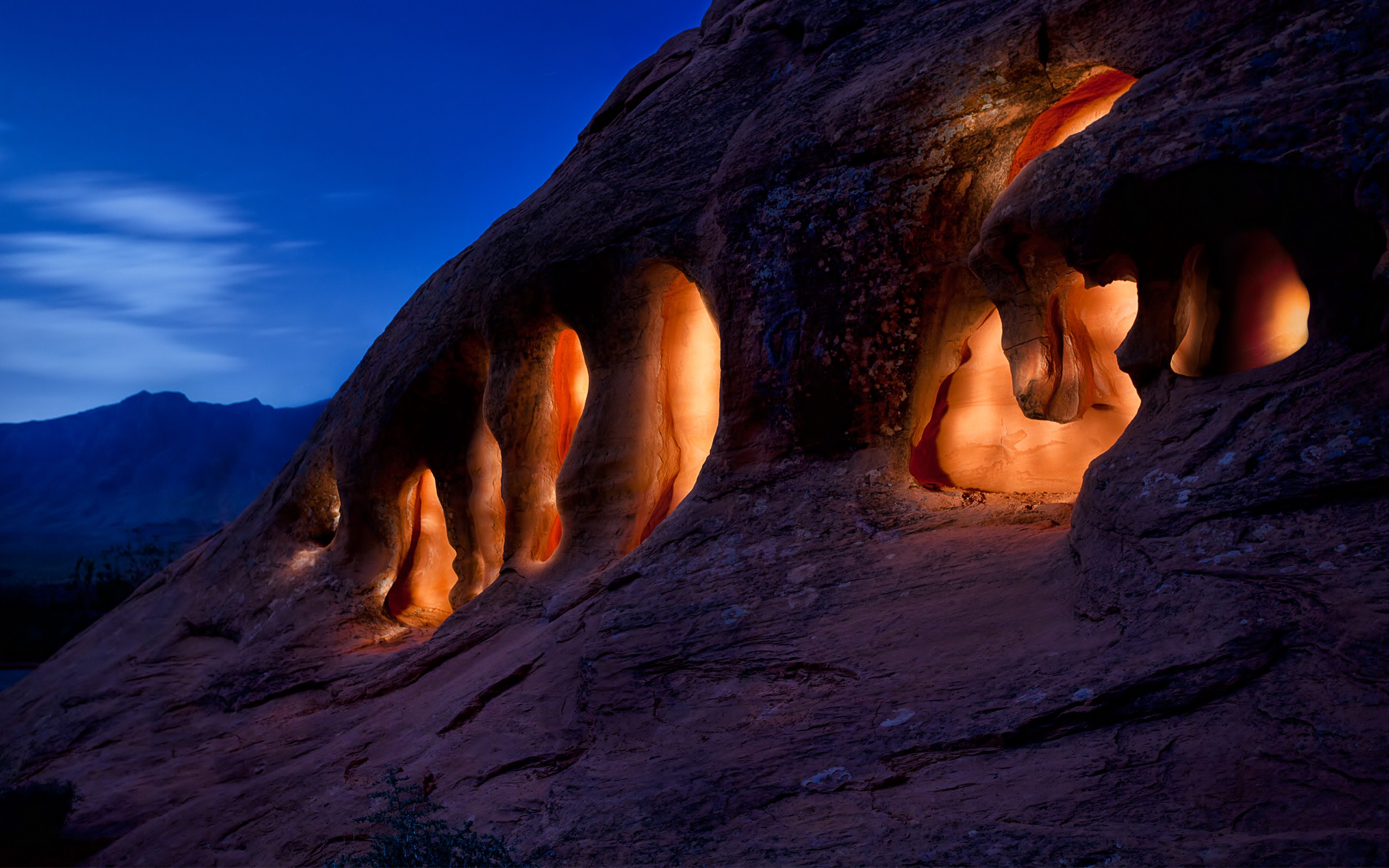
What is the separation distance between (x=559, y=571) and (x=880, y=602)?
145 inches

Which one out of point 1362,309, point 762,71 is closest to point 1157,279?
point 1362,309

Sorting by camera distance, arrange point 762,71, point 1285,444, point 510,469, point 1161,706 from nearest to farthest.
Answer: point 1161,706 < point 1285,444 < point 762,71 < point 510,469

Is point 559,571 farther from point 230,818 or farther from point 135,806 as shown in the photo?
point 135,806

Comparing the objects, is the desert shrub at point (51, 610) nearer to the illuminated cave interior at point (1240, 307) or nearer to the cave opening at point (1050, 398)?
the cave opening at point (1050, 398)

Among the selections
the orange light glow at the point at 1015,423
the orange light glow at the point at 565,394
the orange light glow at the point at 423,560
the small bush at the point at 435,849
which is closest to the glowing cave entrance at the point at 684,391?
the orange light glow at the point at 565,394

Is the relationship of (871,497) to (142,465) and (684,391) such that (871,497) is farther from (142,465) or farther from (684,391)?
(142,465)

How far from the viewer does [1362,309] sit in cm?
375

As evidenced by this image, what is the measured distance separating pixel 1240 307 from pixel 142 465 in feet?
251

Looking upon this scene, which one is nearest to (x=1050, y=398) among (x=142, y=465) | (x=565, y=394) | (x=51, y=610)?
(x=565, y=394)

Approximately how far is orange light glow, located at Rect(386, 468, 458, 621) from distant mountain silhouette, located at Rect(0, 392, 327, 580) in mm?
48499

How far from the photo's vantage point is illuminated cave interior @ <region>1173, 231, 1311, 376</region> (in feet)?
13.9

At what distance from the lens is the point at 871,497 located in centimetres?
575

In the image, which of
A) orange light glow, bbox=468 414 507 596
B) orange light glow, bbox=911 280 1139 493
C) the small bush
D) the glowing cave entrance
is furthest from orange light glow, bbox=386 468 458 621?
the small bush

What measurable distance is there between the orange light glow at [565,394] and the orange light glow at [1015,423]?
3.83 m
